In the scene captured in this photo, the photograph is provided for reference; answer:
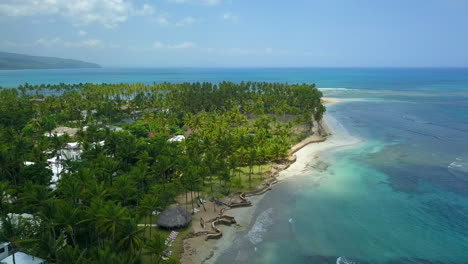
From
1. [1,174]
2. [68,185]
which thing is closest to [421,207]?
[68,185]

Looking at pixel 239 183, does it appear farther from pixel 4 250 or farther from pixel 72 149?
pixel 72 149

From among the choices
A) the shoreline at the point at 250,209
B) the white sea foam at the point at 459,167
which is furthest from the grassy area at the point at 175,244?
the white sea foam at the point at 459,167

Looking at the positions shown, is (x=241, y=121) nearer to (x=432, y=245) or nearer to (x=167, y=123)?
(x=167, y=123)

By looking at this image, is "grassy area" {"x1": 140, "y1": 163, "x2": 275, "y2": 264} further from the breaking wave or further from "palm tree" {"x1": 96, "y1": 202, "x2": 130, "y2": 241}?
the breaking wave

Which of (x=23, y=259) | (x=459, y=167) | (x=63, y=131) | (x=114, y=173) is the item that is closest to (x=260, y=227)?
(x=114, y=173)

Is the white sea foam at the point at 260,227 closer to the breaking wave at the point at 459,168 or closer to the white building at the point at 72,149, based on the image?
the breaking wave at the point at 459,168

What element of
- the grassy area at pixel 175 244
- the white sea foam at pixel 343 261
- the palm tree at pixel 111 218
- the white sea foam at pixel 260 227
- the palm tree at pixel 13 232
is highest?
the palm tree at pixel 111 218
